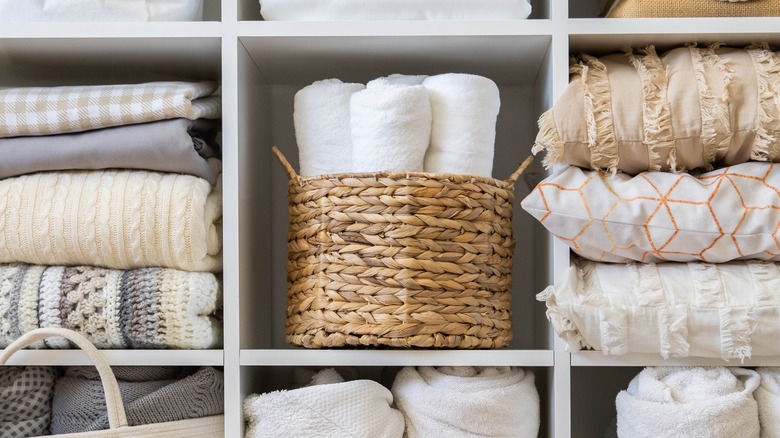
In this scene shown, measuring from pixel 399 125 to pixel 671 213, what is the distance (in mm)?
380

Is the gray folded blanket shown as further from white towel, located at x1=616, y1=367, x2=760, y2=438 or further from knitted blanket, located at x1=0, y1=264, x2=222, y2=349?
white towel, located at x1=616, y1=367, x2=760, y2=438

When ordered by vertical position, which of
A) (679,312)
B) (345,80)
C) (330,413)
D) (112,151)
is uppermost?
(345,80)

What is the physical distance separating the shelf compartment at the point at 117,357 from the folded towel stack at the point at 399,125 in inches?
12.5

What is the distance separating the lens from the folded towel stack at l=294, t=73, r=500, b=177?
3.40 ft

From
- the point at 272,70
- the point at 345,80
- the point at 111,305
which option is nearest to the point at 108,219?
the point at 111,305

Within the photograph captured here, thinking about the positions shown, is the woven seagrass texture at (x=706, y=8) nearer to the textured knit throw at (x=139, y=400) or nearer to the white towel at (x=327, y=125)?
the white towel at (x=327, y=125)

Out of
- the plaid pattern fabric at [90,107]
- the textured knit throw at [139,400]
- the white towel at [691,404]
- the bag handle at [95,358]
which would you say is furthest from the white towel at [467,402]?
the plaid pattern fabric at [90,107]

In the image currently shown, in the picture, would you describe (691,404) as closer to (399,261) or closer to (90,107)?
(399,261)

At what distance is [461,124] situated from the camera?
106cm

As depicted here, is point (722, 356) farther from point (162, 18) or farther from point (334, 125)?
point (162, 18)

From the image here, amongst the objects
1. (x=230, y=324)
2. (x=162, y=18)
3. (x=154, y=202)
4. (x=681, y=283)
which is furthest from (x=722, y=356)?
(x=162, y=18)

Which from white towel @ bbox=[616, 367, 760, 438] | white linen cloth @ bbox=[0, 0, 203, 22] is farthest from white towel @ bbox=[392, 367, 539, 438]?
white linen cloth @ bbox=[0, 0, 203, 22]

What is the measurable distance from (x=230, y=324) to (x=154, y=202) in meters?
0.20

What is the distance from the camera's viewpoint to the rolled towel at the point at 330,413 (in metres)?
1.03
